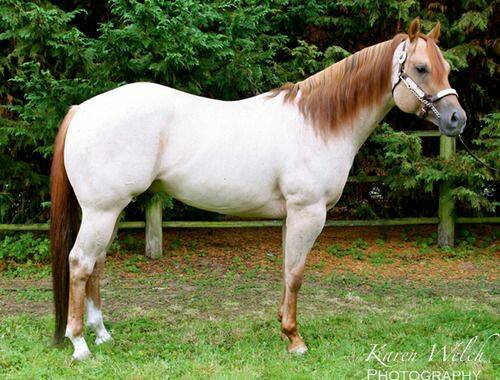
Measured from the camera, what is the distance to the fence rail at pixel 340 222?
19.8 ft

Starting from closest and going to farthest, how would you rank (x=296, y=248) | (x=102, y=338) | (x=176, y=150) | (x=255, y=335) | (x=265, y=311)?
(x=176, y=150), (x=296, y=248), (x=102, y=338), (x=255, y=335), (x=265, y=311)

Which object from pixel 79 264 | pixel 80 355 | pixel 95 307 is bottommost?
pixel 80 355

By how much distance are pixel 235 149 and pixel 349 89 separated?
85 centimetres

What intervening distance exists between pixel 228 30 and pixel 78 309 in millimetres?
3289

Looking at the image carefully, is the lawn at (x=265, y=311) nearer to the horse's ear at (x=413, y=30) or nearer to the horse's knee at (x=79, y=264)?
the horse's knee at (x=79, y=264)

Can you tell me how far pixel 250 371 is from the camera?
A: 9.93 ft

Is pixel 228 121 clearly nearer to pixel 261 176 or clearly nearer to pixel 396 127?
pixel 261 176

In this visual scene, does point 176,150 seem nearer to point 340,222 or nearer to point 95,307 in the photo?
point 95,307

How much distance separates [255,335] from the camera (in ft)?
12.2

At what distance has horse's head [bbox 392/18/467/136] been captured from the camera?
3.14m

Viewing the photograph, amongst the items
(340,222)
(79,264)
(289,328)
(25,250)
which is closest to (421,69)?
A: (289,328)

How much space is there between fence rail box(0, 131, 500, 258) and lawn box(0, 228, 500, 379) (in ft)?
0.76

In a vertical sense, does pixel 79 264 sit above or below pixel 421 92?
below

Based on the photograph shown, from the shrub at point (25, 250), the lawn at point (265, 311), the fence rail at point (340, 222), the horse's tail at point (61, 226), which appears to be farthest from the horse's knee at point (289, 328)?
the shrub at point (25, 250)
